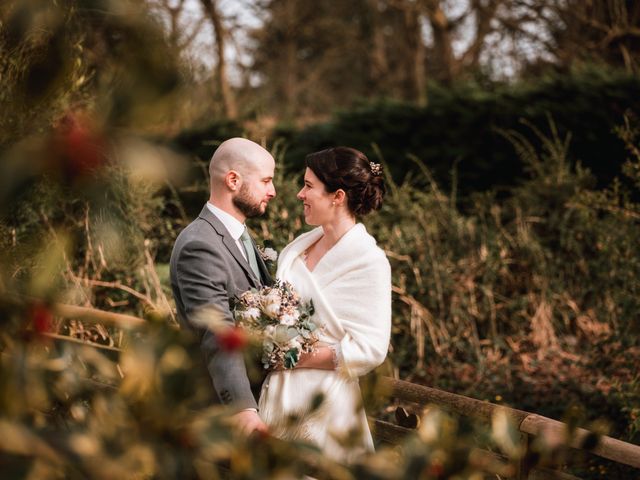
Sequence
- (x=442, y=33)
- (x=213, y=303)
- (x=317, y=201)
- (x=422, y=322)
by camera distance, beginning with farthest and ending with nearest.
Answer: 1. (x=442, y=33)
2. (x=422, y=322)
3. (x=317, y=201)
4. (x=213, y=303)

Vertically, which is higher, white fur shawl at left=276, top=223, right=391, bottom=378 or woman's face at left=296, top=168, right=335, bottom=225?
woman's face at left=296, top=168, right=335, bottom=225

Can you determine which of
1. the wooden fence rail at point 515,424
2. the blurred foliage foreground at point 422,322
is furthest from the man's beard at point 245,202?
the wooden fence rail at point 515,424

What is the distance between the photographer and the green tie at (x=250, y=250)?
270 cm

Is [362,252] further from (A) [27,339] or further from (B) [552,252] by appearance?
(B) [552,252]

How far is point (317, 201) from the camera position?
8.84ft

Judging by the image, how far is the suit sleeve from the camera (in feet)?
7.25

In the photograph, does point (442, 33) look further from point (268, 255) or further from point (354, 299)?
point (354, 299)

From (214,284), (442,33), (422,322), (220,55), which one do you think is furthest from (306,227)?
(220,55)

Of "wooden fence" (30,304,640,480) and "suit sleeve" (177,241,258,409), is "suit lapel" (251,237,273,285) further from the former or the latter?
"wooden fence" (30,304,640,480)

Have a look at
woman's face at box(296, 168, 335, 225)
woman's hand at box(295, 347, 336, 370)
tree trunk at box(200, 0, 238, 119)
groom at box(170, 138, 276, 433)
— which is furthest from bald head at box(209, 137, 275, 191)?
tree trunk at box(200, 0, 238, 119)

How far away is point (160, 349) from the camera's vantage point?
92 centimetres

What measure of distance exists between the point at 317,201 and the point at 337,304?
1.44 feet

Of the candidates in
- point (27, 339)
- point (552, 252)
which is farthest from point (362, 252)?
point (552, 252)

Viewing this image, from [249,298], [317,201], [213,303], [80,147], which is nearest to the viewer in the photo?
[80,147]
